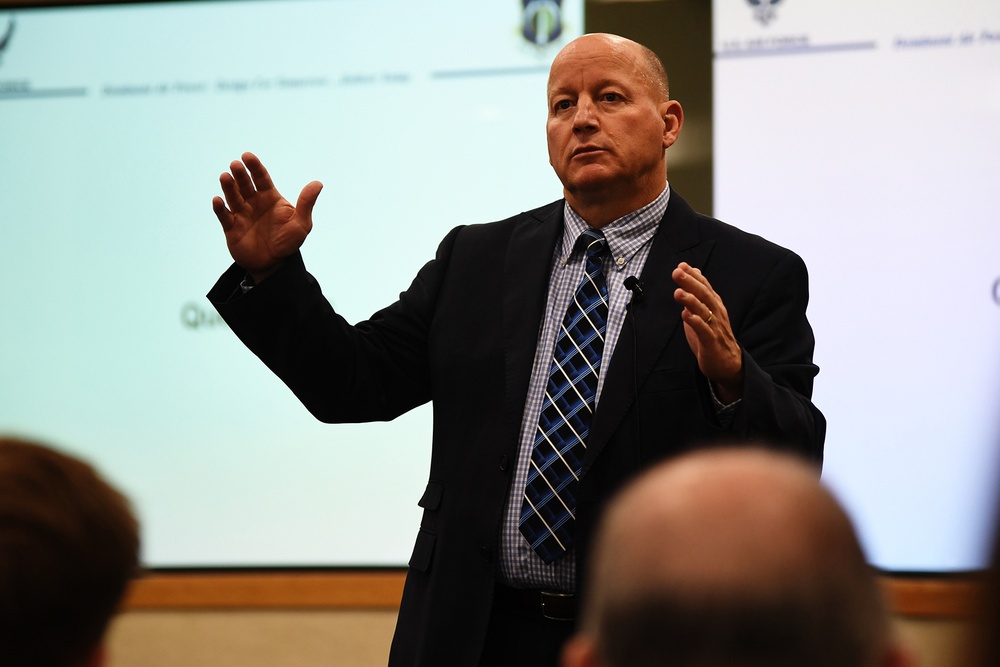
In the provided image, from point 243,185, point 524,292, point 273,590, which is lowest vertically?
point 273,590

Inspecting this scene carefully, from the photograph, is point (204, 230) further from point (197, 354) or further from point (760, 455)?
point (760, 455)

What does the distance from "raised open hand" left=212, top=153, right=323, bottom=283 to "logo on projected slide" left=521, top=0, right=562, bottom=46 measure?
1653 mm

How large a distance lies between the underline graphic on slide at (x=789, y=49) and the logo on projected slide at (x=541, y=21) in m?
0.51

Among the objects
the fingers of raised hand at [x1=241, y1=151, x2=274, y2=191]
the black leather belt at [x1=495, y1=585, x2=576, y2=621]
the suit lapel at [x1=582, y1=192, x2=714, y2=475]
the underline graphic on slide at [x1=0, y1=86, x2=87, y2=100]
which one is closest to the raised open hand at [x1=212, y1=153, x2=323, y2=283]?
the fingers of raised hand at [x1=241, y1=151, x2=274, y2=191]

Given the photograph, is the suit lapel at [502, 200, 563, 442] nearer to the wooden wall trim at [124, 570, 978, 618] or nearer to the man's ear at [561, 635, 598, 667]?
the man's ear at [561, 635, 598, 667]

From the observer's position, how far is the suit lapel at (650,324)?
75.1 inches

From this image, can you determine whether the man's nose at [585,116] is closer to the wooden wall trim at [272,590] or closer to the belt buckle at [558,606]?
the belt buckle at [558,606]

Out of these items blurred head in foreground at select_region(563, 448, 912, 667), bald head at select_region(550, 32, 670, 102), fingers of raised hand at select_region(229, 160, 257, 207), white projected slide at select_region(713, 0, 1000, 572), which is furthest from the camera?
white projected slide at select_region(713, 0, 1000, 572)

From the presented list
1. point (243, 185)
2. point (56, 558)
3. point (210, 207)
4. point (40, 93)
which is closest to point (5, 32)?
point (40, 93)

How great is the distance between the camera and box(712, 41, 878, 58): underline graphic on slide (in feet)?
10.8

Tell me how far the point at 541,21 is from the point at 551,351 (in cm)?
173

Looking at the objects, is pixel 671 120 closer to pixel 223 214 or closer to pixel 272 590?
pixel 223 214

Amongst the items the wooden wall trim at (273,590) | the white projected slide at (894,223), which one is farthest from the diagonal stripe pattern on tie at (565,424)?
the wooden wall trim at (273,590)

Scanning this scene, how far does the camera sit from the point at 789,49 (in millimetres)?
3322
